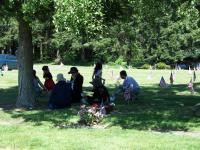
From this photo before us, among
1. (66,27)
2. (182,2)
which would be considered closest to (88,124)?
(66,27)

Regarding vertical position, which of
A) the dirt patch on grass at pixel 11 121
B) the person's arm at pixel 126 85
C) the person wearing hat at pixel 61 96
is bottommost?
the dirt patch on grass at pixel 11 121

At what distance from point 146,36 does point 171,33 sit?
3.48 metres

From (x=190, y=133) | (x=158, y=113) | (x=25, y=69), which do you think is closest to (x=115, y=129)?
(x=190, y=133)

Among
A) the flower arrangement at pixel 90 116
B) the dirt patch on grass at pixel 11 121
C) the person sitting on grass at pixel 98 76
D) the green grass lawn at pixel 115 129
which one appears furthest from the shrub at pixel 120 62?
the flower arrangement at pixel 90 116

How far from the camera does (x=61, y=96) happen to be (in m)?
16.4

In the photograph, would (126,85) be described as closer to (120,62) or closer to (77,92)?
(77,92)

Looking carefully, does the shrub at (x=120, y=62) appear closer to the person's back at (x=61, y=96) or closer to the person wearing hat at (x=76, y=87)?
the person wearing hat at (x=76, y=87)

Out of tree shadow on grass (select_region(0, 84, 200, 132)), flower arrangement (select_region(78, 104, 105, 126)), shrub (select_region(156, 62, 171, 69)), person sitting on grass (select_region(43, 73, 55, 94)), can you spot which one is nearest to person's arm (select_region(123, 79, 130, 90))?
tree shadow on grass (select_region(0, 84, 200, 132))

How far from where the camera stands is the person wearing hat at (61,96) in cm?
1631

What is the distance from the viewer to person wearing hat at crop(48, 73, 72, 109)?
1631cm

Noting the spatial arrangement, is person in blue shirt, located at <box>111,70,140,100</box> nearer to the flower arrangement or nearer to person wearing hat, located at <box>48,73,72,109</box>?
person wearing hat, located at <box>48,73,72,109</box>

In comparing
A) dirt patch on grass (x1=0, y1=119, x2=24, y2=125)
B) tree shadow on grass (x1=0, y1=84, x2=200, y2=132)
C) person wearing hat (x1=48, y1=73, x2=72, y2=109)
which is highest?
person wearing hat (x1=48, y1=73, x2=72, y2=109)

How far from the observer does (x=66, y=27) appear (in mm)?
10859

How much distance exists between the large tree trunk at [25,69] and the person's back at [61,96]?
0.93 m
